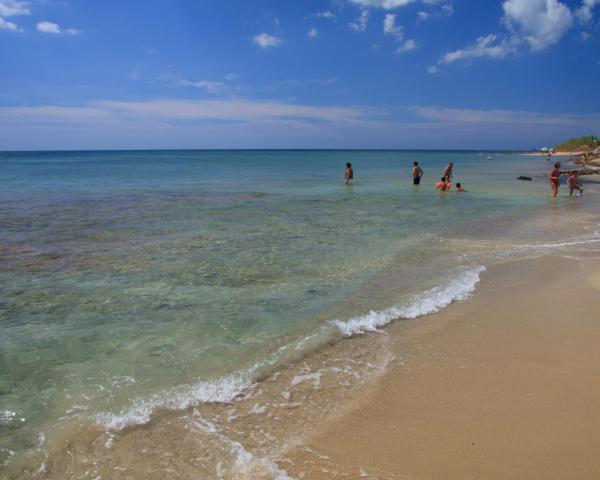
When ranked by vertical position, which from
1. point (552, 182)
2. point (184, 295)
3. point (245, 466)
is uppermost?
point (552, 182)

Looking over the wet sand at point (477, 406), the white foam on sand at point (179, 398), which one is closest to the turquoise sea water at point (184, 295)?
the white foam on sand at point (179, 398)

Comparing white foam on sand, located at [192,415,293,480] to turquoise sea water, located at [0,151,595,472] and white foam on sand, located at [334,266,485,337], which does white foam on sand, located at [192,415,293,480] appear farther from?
white foam on sand, located at [334,266,485,337]

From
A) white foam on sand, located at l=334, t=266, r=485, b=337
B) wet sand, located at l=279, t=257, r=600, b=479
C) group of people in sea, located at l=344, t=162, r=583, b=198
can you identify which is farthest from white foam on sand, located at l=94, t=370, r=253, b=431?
group of people in sea, located at l=344, t=162, r=583, b=198

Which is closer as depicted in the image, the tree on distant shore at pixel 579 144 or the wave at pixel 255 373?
the wave at pixel 255 373

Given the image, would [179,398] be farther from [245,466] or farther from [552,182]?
[552,182]

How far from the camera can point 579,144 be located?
9656 centimetres

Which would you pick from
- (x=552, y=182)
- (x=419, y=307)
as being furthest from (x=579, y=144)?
(x=419, y=307)

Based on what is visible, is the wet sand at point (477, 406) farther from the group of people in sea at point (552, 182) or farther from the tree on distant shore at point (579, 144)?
the tree on distant shore at point (579, 144)

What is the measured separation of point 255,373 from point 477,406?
2.16 m

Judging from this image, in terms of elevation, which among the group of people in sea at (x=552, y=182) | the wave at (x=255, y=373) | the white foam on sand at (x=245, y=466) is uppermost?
the group of people in sea at (x=552, y=182)

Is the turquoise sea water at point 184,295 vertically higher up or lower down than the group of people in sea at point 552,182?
lower down

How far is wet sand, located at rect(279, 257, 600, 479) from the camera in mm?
3279

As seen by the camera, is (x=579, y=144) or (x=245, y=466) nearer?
(x=245, y=466)

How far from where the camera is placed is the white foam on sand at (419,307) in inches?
236
